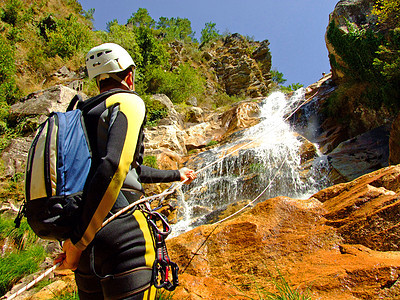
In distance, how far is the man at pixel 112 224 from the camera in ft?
3.42

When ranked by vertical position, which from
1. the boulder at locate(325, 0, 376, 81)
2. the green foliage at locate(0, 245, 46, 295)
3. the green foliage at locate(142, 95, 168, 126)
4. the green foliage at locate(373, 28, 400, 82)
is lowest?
the green foliage at locate(0, 245, 46, 295)

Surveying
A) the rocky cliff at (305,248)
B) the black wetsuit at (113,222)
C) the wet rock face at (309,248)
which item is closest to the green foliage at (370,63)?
the rocky cliff at (305,248)

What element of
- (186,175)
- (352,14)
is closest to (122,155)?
(186,175)

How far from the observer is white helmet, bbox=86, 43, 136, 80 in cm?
142

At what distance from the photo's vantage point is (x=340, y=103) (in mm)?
11438

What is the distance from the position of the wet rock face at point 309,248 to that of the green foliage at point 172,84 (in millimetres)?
15949

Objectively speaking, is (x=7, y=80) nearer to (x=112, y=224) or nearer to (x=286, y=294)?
(x=112, y=224)

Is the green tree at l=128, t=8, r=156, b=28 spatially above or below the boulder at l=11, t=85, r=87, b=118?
above

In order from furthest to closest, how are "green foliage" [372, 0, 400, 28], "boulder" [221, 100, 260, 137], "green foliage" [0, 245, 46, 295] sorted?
"boulder" [221, 100, 260, 137] → "green foliage" [372, 0, 400, 28] → "green foliage" [0, 245, 46, 295]

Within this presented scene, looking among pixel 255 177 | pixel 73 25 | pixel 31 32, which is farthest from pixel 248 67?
pixel 255 177

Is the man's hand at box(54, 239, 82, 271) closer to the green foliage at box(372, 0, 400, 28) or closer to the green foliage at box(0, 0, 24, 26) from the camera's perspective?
the green foliage at box(372, 0, 400, 28)

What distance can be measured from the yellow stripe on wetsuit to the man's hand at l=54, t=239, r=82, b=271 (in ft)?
0.30

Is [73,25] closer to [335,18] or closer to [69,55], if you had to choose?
[69,55]

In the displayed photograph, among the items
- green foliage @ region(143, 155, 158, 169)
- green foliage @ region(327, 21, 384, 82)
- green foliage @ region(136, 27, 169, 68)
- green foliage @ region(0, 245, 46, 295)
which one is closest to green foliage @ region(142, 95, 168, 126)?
green foliage @ region(143, 155, 158, 169)
